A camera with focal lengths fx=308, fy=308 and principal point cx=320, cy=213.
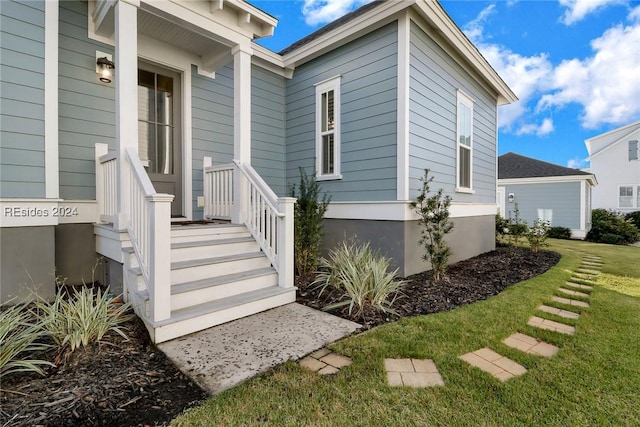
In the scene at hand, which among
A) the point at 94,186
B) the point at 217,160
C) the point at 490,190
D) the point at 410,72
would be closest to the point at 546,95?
the point at 490,190

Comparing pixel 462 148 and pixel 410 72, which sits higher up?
pixel 410 72

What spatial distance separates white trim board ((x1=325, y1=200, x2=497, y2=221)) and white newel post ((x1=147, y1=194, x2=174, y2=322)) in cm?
319

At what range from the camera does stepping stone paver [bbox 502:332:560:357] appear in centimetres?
246

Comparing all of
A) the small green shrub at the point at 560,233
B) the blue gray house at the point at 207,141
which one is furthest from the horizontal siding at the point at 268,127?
the small green shrub at the point at 560,233

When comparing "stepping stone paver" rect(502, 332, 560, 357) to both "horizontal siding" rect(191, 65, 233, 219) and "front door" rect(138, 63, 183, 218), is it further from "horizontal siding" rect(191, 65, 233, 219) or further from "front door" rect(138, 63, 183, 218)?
"front door" rect(138, 63, 183, 218)

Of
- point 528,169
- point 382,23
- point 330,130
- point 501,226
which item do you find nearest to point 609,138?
point 528,169

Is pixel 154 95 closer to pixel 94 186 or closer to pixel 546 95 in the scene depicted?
pixel 94 186

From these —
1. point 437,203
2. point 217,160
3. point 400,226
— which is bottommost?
point 400,226

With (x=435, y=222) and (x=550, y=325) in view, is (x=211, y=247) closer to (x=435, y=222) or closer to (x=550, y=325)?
(x=435, y=222)

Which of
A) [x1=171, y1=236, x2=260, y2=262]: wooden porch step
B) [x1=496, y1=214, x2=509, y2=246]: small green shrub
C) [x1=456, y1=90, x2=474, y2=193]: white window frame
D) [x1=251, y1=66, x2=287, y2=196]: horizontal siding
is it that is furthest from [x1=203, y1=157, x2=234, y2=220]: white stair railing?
[x1=496, y1=214, x2=509, y2=246]: small green shrub

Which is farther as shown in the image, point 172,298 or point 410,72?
point 410,72

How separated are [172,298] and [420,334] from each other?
89.9 inches

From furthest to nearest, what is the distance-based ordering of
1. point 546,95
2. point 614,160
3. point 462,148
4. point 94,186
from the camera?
point 546,95 → point 614,160 → point 462,148 → point 94,186

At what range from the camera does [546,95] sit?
2920cm
